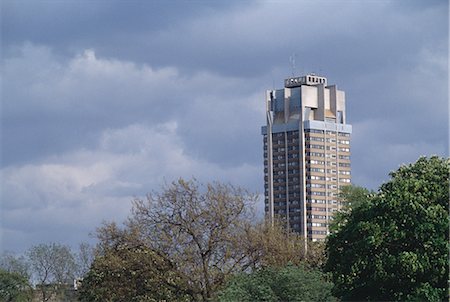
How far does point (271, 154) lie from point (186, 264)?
9053 cm

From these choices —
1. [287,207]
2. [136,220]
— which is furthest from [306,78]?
[136,220]

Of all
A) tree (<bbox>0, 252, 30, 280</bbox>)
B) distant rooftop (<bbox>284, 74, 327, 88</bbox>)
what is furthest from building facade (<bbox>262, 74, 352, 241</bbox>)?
tree (<bbox>0, 252, 30, 280</bbox>)

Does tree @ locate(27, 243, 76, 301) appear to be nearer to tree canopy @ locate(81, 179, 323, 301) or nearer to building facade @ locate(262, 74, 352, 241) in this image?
tree canopy @ locate(81, 179, 323, 301)

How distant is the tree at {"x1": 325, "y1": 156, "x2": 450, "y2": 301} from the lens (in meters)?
25.9

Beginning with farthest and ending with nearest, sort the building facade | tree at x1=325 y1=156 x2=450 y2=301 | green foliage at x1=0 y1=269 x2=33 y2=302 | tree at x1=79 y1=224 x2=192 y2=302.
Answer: the building facade < green foliage at x1=0 y1=269 x2=33 y2=302 < tree at x1=79 y1=224 x2=192 y2=302 < tree at x1=325 y1=156 x2=450 y2=301

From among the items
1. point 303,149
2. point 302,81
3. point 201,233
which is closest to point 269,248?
point 201,233

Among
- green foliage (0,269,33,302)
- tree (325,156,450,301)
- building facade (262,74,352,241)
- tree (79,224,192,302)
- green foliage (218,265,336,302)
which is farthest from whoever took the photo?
building facade (262,74,352,241)

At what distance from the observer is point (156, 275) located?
35.9 meters

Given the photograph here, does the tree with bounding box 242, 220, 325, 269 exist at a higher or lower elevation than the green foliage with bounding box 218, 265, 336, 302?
higher

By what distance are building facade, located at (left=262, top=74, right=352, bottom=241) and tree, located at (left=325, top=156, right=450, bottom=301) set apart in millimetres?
94252

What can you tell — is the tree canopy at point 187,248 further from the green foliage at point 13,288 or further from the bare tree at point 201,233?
the green foliage at point 13,288

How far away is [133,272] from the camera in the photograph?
119 feet

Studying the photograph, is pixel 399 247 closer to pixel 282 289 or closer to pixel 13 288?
pixel 282 289

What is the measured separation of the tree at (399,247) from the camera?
84.8 feet
